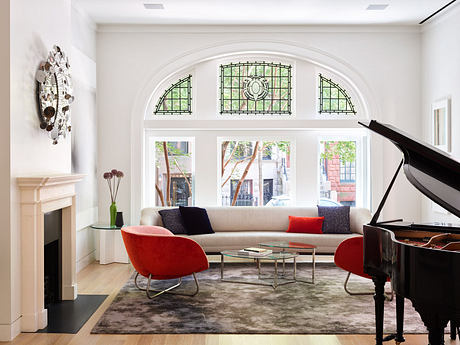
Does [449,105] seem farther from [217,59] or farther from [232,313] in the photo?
[232,313]

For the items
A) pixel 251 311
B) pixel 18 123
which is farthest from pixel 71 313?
pixel 18 123

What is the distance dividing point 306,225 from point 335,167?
1.45 meters

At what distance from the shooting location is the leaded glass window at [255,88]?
7996mm

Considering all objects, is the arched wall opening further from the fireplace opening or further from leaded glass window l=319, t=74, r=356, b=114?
the fireplace opening

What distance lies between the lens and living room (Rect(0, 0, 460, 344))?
6738mm

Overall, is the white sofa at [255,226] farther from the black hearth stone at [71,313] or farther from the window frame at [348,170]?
the black hearth stone at [71,313]

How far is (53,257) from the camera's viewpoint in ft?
16.6

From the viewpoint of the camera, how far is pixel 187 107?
797 cm

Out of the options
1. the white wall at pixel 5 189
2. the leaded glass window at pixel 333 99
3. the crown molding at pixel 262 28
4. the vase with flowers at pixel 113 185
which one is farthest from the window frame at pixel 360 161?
the white wall at pixel 5 189

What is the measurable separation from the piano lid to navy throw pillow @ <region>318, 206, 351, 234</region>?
3.56m

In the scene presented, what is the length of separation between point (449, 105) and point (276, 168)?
2683mm

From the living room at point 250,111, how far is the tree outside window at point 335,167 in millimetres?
22

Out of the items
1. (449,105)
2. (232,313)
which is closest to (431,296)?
(232,313)

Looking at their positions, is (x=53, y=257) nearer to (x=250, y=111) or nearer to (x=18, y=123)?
(x=18, y=123)
